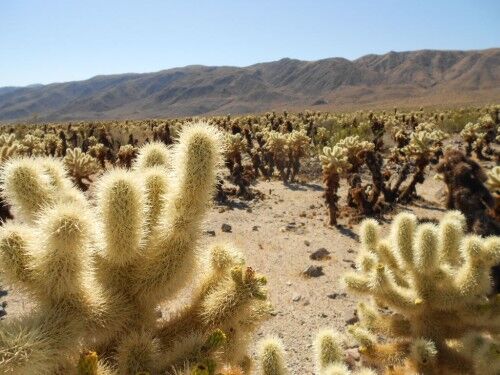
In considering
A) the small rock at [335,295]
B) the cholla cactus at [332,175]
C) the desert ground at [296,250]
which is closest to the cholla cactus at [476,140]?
the desert ground at [296,250]

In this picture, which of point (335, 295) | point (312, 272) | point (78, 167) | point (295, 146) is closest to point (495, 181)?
point (335, 295)

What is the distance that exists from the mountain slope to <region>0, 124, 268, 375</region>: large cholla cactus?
376ft

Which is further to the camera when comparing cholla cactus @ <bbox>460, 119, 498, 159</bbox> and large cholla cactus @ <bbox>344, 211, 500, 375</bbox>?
cholla cactus @ <bbox>460, 119, 498, 159</bbox>

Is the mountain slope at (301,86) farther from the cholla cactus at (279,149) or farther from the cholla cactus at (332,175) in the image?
the cholla cactus at (332,175)

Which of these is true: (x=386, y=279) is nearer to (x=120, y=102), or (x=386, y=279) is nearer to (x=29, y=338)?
(x=29, y=338)

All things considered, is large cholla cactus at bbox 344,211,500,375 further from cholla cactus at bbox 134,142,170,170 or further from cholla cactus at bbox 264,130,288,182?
cholla cactus at bbox 264,130,288,182

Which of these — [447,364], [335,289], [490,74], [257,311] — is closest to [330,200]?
[335,289]

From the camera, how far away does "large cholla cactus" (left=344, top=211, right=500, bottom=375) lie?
3.58m

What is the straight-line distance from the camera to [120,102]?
17100cm

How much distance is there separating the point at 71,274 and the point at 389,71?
172390 mm

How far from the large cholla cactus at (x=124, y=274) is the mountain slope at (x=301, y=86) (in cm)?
11455

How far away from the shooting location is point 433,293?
3.80 meters

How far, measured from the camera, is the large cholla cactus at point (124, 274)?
2062mm

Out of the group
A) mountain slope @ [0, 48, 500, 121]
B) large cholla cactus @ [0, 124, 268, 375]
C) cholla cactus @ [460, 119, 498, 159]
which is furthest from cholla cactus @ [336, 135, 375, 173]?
mountain slope @ [0, 48, 500, 121]
